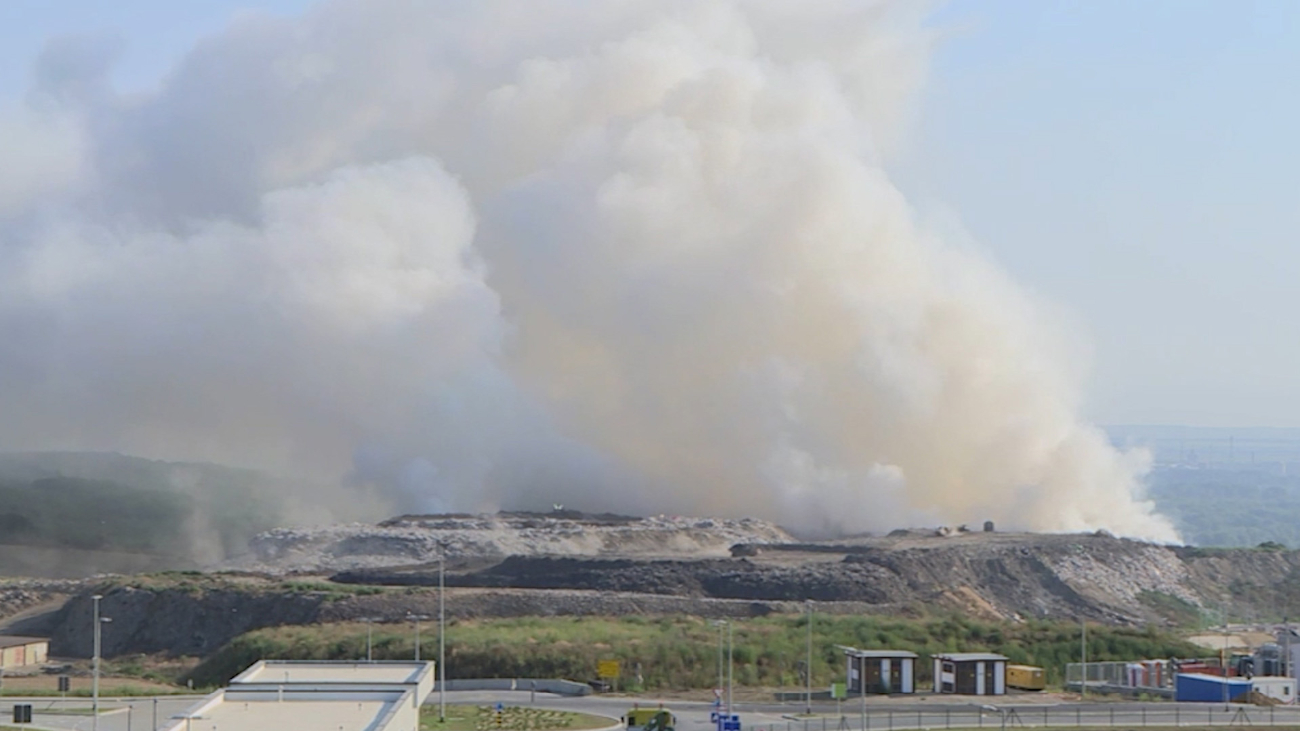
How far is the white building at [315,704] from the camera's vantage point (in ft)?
107

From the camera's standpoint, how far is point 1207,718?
48688mm

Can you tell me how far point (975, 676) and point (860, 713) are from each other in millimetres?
5898

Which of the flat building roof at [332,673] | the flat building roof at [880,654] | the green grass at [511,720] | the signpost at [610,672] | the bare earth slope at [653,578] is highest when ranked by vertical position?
the bare earth slope at [653,578]

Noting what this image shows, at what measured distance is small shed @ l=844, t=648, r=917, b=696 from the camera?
53.7 metres

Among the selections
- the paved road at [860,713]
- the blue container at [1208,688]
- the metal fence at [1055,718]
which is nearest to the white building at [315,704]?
the paved road at [860,713]

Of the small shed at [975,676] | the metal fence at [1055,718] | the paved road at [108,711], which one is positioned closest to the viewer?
the paved road at [108,711]

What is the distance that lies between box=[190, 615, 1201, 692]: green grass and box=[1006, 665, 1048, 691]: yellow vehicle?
235 cm

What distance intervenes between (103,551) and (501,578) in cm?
2859

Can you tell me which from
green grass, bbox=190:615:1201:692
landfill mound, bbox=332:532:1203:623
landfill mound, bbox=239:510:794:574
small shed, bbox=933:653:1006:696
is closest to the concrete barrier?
green grass, bbox=190:615:1201:692

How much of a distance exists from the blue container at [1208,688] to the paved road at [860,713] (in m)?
1.18

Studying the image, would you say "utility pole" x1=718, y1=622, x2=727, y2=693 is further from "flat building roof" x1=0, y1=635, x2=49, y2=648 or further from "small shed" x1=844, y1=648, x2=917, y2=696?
"flat building roof" x1=0, y1=635, x2=49, y2=648

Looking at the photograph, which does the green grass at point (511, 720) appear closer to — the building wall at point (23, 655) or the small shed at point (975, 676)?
the small shed at point (975, 676)

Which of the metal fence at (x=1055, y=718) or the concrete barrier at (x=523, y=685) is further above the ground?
the concrete barrier at (x=523, y=685)

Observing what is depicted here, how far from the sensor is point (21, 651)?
205ft
